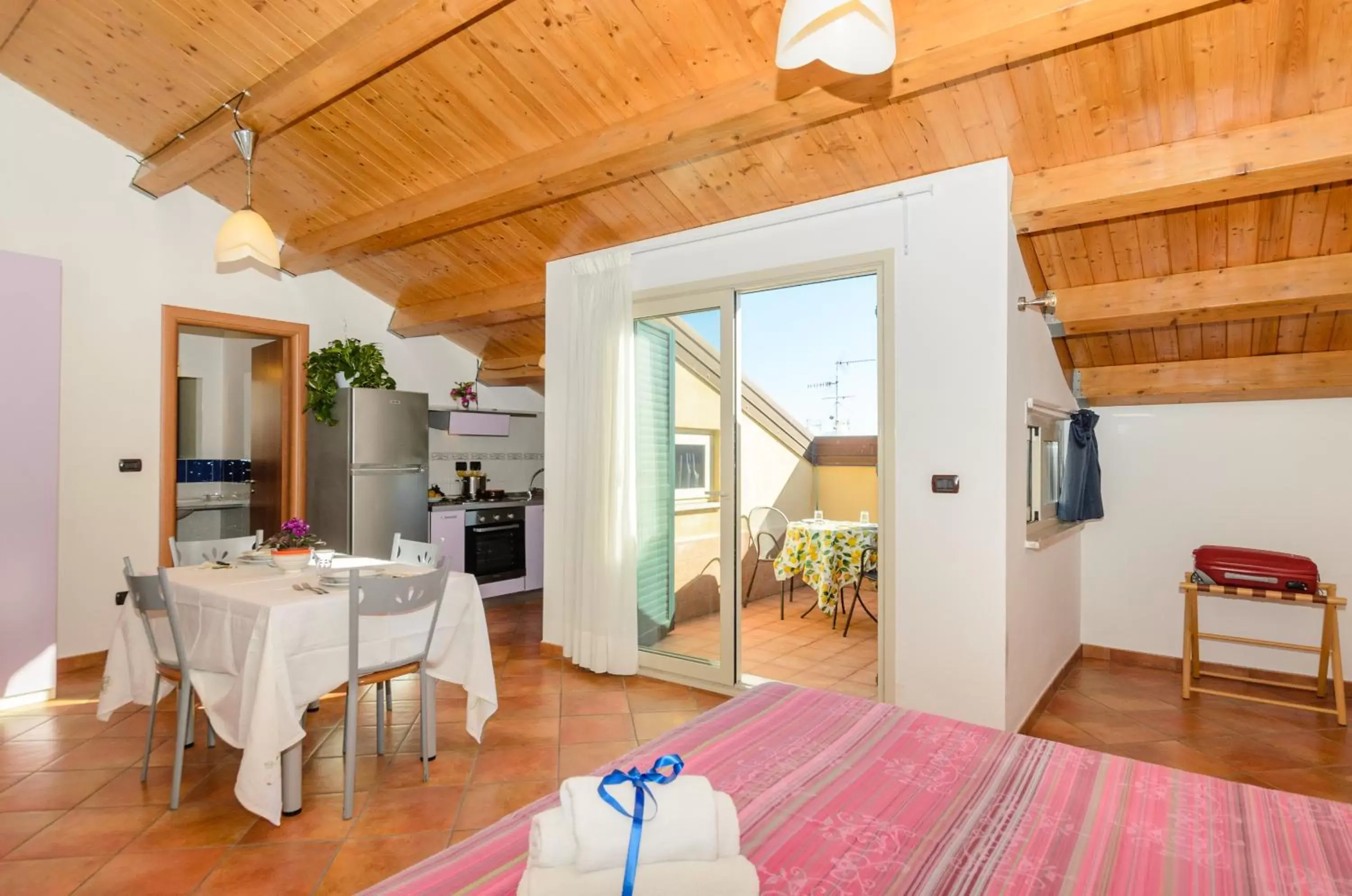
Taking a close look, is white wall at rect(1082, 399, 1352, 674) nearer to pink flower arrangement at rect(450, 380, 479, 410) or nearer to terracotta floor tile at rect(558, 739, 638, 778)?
terracotta floor tile at rect(558, 739, 638, 778)

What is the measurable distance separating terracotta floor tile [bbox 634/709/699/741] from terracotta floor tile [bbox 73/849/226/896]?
1614 mm

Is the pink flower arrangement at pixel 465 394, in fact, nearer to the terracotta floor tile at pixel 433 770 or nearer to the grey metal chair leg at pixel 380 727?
the grey metal chair leg at pixel 380 727

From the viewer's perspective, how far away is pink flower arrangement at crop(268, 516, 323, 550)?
3.14 metres

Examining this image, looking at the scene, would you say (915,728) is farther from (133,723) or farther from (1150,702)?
(133,723)

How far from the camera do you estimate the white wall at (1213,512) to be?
3992 mm

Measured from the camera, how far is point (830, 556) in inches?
189

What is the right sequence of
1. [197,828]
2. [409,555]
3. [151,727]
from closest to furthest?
[197,828] → [151,727] → [409,555]

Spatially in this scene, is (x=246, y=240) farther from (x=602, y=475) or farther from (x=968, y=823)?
(x=968, y=823)

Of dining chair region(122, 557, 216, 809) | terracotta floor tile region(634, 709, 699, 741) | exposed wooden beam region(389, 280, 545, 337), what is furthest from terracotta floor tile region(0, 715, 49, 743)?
exposed wooden beam region(389, 280, 545, 337)

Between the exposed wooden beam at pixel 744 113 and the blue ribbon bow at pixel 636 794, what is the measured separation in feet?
7.68

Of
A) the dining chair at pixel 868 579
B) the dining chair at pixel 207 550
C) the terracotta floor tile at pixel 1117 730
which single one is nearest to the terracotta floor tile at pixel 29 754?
the dining chair at pixel 207 550

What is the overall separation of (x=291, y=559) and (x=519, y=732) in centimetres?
123

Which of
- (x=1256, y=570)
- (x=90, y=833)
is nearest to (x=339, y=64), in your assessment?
(x=90, y=833)

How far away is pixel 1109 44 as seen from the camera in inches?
97.6
